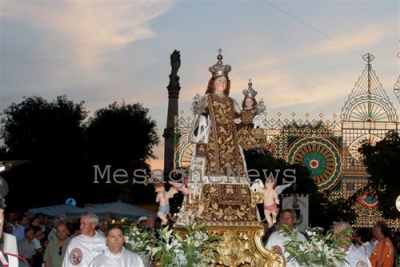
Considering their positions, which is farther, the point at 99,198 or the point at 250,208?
the point at 99,198

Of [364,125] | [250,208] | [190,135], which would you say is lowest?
[250,208]

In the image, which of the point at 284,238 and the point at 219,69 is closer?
the point at 284,238

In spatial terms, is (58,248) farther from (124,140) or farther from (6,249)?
(124,140)

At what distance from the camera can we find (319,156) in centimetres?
4253

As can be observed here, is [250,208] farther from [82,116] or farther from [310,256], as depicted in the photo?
[82,116]

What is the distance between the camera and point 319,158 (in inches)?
1678

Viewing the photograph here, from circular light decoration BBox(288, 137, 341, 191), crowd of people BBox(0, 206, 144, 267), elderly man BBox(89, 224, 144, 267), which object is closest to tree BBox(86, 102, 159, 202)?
circular light decoration BBox(288, 137, 341, 191)

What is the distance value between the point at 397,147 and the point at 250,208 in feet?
56.3

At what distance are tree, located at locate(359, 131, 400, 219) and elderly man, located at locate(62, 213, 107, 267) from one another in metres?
19.5

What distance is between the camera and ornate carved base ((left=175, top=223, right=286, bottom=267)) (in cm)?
1384

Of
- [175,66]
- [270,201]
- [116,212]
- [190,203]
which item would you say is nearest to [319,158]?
[175,66]

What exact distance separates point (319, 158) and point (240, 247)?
95.3ft

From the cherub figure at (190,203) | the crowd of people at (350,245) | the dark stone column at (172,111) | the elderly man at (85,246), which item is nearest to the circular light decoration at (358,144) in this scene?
the dark stone column at (172,111)

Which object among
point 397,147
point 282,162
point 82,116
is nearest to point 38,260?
Result: point 397,147
